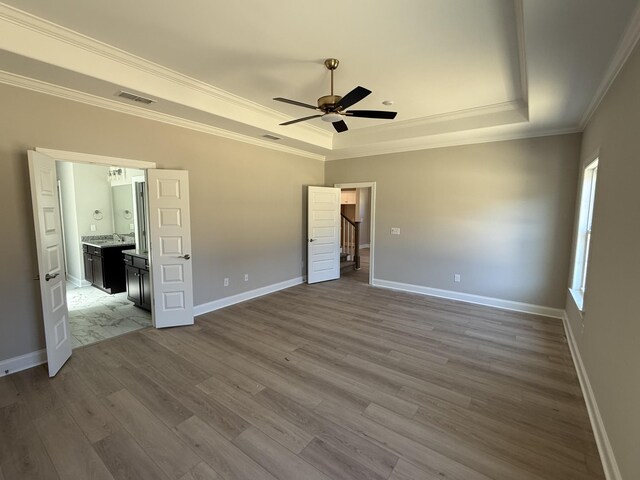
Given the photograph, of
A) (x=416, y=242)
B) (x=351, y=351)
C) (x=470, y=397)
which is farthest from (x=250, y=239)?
(x=470, y=397)

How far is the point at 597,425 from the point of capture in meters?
2.15

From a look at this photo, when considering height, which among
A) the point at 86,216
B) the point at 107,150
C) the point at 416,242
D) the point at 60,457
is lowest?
the point at 60,457

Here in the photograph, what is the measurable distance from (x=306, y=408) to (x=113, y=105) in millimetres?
3873

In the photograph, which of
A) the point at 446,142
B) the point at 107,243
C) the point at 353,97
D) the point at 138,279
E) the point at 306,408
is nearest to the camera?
the point at 306,408

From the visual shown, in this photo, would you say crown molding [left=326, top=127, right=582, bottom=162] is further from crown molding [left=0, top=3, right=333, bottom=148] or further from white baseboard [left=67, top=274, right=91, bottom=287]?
white baseboard [left=67, top=274, right=91, bottom=287]

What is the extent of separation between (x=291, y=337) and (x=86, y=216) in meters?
5.37

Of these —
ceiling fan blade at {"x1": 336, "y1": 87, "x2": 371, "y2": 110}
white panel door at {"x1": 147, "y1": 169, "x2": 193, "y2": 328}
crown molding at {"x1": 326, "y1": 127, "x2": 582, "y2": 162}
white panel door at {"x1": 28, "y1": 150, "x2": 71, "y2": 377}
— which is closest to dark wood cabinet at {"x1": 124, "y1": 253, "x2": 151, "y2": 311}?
white panel door at {"x1": 147, "y1": 169, "x2": 193, "y2": 328}

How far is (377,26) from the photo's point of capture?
2459 mm

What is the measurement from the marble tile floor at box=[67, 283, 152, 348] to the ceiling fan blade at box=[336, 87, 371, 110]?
3.88 metres

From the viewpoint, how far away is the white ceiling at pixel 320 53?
2186 mm

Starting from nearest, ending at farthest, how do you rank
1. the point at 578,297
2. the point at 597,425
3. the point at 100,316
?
the point at 597,425 → the point at 578,297 → the point at 100,316

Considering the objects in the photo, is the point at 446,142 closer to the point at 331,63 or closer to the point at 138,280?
the point at 331,63

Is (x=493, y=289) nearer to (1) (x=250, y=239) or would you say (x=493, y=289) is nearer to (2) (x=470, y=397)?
(2) (x=470, y=397)

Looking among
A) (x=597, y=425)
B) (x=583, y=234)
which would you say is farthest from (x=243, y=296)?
(x=583, y=234)
